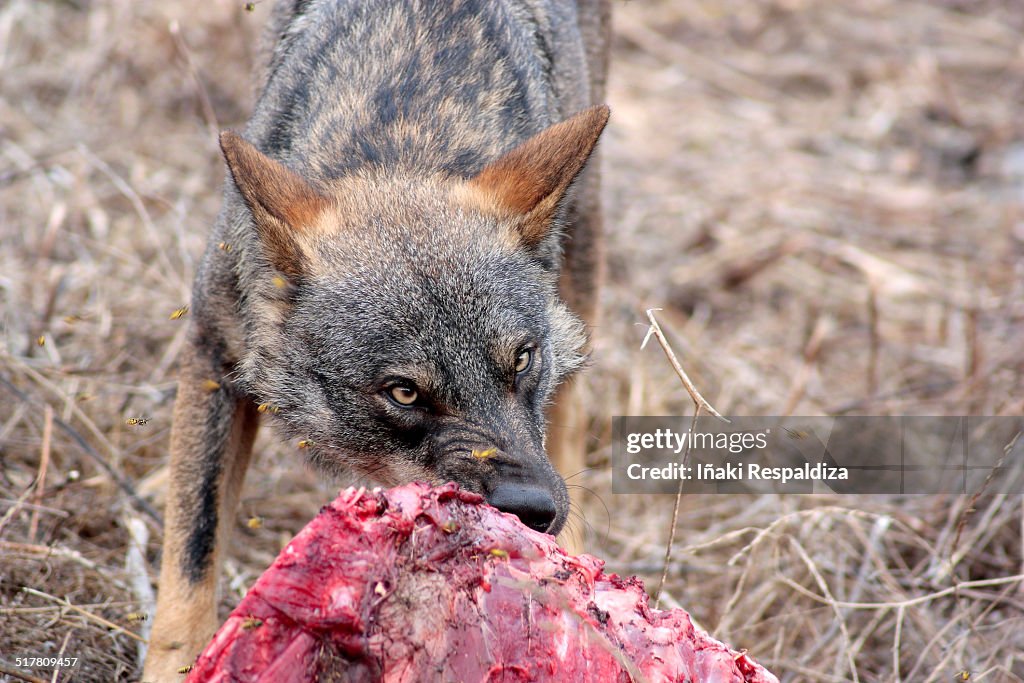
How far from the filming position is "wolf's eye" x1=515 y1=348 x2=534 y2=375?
12.5ft

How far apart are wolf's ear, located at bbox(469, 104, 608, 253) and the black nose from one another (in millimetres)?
1079

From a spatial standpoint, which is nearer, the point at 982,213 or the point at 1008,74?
the point at 982,213

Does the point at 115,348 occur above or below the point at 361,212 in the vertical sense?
below

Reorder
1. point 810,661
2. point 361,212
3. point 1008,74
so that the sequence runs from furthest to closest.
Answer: point 1008,74, point 810,661, point 361,212

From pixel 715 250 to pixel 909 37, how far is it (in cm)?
511

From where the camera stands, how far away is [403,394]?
3.66m

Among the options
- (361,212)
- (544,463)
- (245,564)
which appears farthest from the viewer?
(245,564)

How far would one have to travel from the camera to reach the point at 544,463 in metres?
3.59

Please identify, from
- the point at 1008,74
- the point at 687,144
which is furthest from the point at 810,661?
the point at 1008,74

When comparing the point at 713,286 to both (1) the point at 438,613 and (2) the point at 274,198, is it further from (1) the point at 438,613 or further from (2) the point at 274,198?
(1) the point at 438,613

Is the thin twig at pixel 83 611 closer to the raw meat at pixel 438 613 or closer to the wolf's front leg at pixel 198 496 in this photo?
the wolf's front leg at pixel 198 496

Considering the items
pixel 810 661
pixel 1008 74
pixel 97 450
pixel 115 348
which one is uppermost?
pixel 1008 74

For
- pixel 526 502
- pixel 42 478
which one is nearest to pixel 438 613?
pixel 526 502

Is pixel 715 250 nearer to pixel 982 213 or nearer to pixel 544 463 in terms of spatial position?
pixel 982 213
